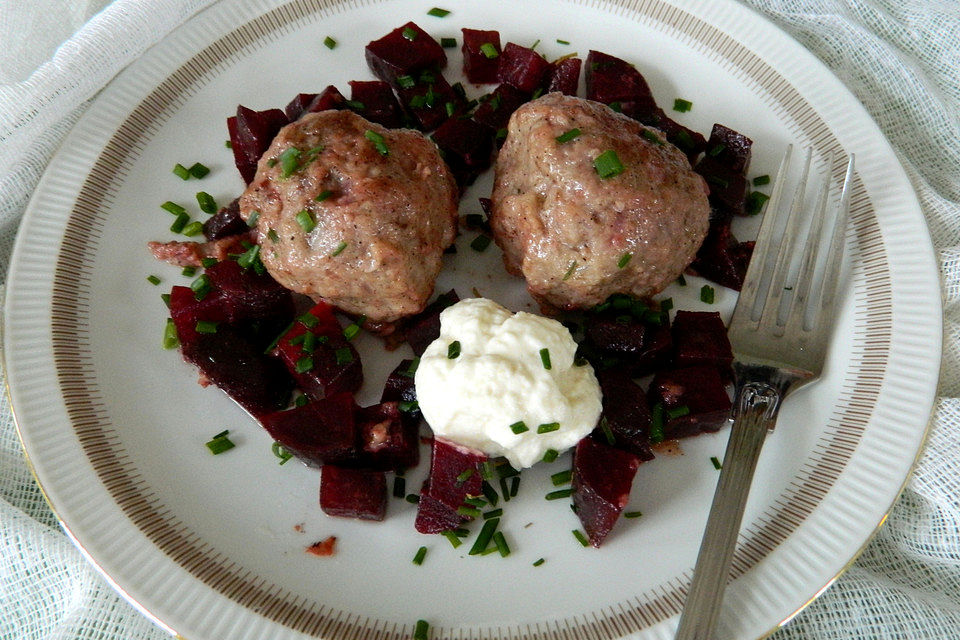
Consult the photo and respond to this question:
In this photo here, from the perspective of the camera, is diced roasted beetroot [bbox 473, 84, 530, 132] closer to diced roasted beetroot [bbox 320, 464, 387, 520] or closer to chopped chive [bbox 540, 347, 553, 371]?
chopped chive [bbox 540, 347, 553, 371]

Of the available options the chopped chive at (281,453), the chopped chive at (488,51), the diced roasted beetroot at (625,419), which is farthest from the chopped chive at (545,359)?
the chopped chive at (488,51)

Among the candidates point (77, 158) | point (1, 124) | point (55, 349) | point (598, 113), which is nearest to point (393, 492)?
point (55, 349)

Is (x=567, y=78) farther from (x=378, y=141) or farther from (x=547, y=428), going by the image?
(x=547, y=428)

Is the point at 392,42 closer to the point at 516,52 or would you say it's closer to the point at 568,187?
the point at 516,52

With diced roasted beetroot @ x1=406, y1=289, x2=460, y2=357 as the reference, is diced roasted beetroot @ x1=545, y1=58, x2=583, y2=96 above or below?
above

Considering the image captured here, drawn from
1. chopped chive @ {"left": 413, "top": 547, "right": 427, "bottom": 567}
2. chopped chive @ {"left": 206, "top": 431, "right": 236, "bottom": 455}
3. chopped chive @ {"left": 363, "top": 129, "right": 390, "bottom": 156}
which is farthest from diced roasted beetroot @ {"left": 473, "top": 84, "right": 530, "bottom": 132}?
chopped chive @ {"left": 413, "top": 547, "right": 427, "bottom": 567}

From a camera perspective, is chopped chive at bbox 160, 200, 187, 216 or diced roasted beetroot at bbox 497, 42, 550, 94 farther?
diced roasted beetroot at bbox 497, 42, 550, 94

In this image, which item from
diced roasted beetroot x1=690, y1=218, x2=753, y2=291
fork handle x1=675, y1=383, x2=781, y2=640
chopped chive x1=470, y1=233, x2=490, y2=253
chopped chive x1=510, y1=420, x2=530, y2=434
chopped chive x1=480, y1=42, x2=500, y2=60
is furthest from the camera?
chopped chive x1=480, y1=42, x2=500, y2=60

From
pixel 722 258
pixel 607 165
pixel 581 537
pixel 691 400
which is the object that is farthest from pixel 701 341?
pixel 581 537
